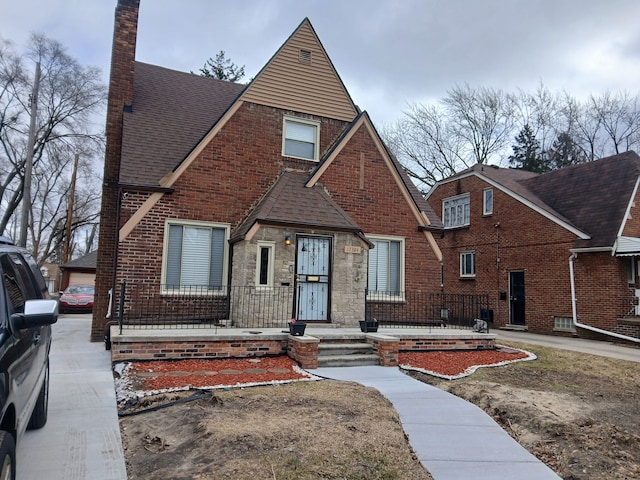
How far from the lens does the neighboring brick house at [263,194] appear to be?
10773 mm

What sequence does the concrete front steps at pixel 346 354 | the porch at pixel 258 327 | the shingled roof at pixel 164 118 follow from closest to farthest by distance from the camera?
the porch at pixel 258 327, the concrete front steps at pixel 346 354, the shingled roof at pixel 164 118

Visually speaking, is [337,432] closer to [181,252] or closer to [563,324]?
[181,252]

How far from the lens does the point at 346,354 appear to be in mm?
8773

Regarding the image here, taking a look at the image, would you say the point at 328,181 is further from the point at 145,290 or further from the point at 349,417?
the point at 349,417

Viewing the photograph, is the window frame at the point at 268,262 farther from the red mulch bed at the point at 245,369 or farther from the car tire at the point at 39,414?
the car tire at the point at 39,414

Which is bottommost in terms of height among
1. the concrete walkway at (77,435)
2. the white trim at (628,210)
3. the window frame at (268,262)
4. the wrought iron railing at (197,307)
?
the concrete walkway at (77,435)

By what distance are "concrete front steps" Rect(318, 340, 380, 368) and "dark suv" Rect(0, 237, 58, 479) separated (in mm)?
5058

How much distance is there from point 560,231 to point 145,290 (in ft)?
49.7

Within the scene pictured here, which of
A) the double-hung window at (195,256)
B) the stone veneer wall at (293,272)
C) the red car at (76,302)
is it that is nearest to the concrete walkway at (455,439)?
the stone veneer wall at (293,272)

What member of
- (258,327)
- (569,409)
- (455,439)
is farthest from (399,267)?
(455,439)

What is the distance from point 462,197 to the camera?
2306 centimetres

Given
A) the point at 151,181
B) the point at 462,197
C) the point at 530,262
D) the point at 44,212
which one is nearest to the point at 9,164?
the point at 44,212

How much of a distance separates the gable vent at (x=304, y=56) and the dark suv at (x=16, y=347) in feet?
34.8

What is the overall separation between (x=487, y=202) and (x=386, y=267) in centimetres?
1056
